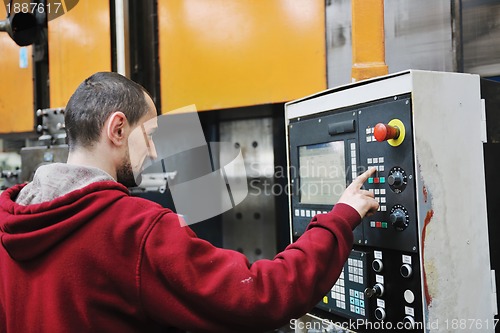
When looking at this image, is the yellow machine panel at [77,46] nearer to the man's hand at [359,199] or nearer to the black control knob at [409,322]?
the man's hand at [359,199]

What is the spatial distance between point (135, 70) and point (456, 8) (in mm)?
1266

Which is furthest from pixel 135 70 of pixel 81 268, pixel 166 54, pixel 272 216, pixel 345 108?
pixel 81 268

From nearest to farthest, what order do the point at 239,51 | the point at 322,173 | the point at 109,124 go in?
the point at 109,124 → the point at 322,173 → the point at 239,51

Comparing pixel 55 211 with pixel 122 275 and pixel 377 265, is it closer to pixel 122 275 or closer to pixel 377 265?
pixel 122 275

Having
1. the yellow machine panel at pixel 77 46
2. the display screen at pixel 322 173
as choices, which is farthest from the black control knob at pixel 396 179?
the yellow machine panel at pixel 77 46

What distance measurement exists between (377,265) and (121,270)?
24.7 inches

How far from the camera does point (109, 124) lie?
836 mm

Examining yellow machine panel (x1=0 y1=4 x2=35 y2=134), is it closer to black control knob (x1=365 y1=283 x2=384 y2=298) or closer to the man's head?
the man's head

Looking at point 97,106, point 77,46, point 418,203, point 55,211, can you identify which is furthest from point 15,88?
point 418,203

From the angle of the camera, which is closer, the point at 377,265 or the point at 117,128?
the point at 117,128

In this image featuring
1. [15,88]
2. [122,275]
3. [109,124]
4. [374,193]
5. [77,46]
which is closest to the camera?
[122,275]

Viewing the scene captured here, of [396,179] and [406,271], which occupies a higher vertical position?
[396,179]

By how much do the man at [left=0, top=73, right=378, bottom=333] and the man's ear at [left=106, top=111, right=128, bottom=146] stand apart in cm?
7

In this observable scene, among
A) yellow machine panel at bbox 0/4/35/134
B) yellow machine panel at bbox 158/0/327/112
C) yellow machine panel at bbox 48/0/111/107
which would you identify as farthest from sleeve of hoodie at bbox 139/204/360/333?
yellow machine panel at bbox 0/4/35/134
